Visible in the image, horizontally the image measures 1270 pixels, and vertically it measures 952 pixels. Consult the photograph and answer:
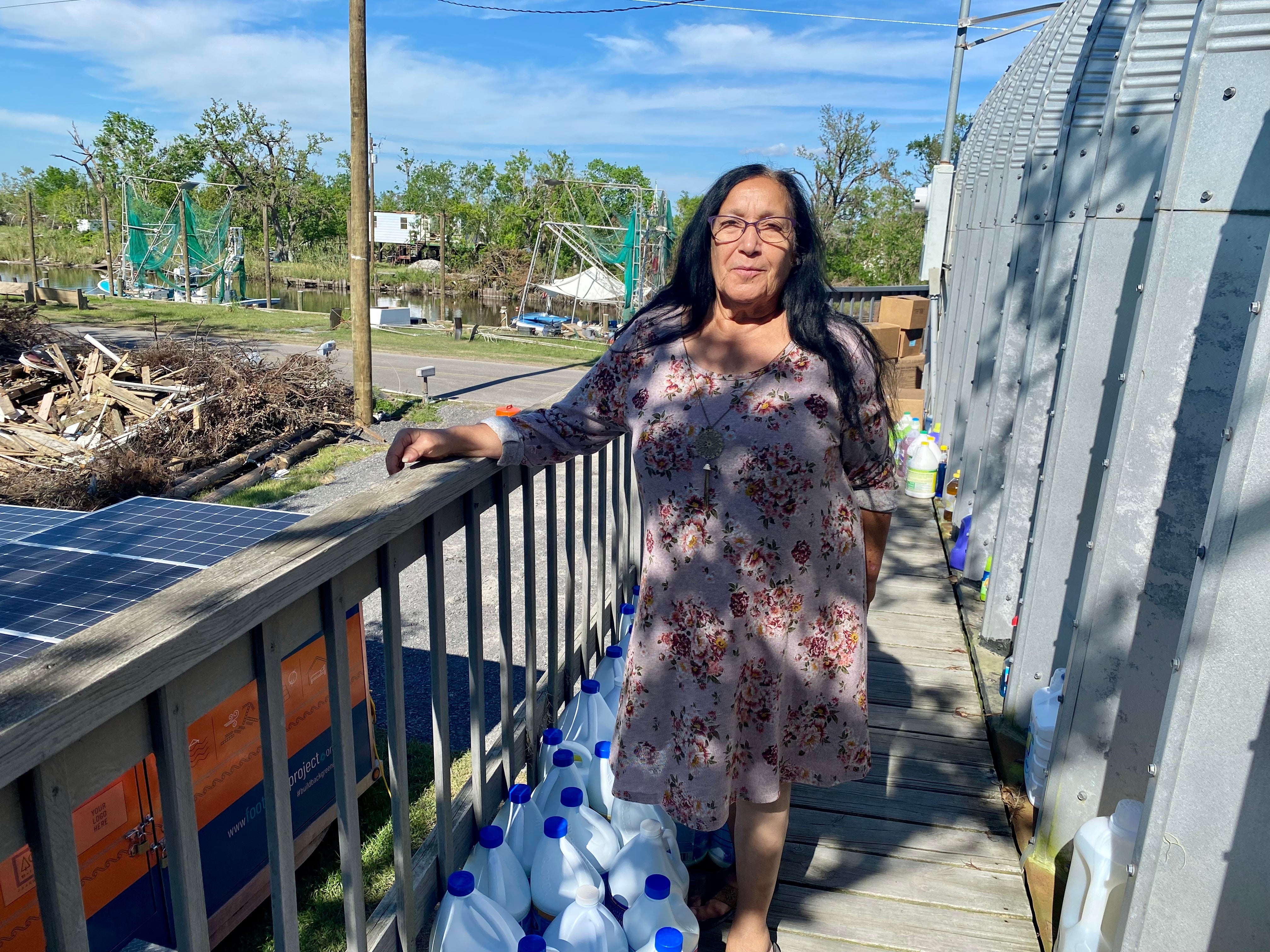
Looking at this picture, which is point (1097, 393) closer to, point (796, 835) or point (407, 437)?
point (796, 835)

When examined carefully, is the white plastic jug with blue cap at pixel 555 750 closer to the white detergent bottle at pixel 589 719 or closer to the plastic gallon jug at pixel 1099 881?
the white detergent bottle at pixel 589 719

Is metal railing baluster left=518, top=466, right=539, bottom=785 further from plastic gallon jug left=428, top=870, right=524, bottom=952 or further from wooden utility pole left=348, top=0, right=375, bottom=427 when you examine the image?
wooden utility pole left=348, top=0, right=375, bottom=427

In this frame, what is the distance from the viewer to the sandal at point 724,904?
221 centimetres

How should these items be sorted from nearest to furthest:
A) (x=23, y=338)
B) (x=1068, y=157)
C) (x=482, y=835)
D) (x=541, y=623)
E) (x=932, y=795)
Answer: (x=482, y=835)
(x=932, y=795)
(x=1068, y=157)
(x=541, y=623)
(x=23, y=338)

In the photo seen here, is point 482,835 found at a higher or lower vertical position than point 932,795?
higher

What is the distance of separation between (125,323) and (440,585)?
20.6 metres

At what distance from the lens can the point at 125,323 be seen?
19.2m

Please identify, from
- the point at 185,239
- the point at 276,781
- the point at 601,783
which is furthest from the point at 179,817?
the point at 185,239

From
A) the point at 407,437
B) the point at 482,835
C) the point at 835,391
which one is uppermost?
the point at 835,391

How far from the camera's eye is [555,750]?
2350mm

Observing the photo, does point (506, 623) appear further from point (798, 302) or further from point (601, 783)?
point (798, 302)

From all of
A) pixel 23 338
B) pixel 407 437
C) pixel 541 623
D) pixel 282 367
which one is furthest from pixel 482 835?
pixel 23 338

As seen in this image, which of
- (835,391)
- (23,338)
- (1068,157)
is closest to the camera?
(835,391)

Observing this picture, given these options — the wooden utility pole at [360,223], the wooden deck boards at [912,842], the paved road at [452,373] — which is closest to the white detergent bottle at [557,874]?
the wooden deck boards at [912,842]
